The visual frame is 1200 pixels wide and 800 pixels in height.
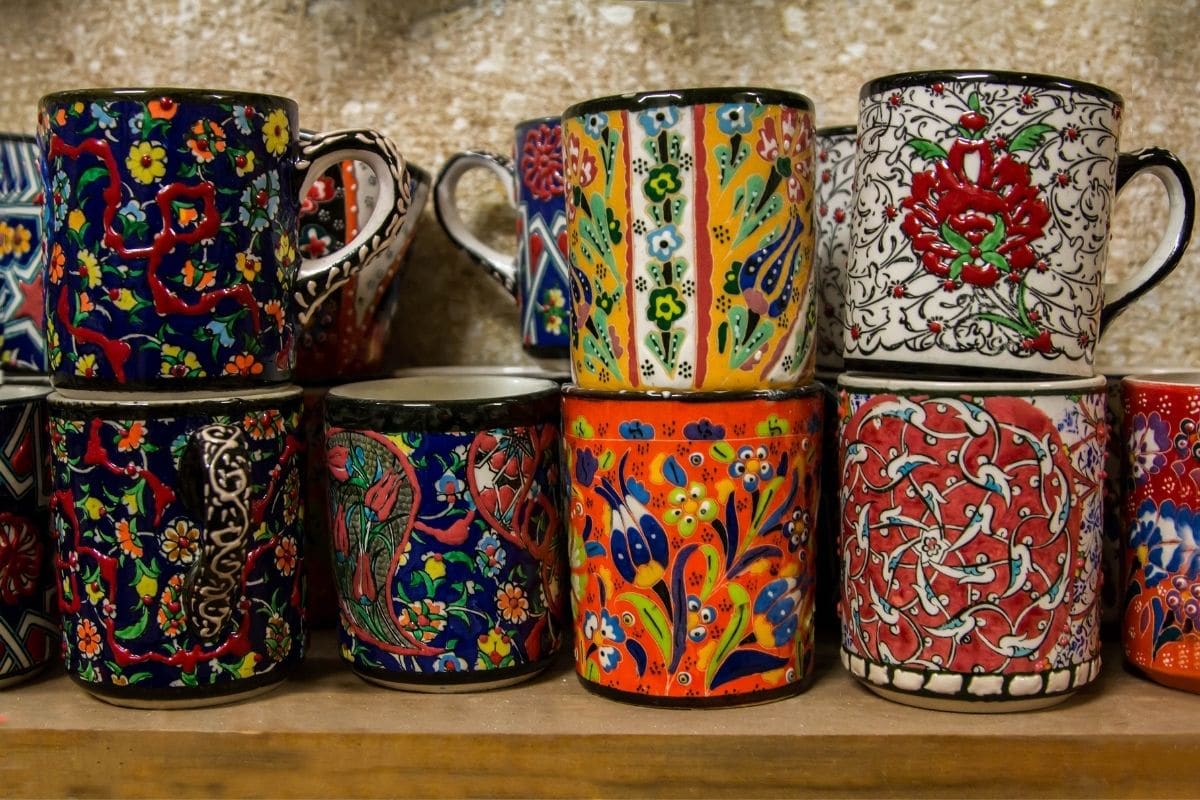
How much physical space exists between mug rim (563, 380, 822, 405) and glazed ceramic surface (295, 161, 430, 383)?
247mm

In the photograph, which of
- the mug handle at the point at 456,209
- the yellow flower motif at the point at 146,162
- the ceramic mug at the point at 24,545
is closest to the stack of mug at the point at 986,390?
the mug handle at the point at 456,209

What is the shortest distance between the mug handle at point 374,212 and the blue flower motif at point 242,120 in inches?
2.0

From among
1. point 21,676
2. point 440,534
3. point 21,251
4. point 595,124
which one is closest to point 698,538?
point 440,534

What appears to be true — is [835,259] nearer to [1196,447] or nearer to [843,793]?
[1196,447]

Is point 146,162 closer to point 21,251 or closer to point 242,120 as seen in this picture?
point 242,120

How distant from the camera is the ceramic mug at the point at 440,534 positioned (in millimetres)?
791

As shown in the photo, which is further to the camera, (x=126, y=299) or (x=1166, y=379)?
(x=1166, y=379)

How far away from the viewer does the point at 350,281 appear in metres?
0.94

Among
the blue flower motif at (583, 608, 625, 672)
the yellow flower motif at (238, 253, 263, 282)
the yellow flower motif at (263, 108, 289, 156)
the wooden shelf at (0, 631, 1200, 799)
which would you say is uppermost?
the yellow flower motif at (263, 108, 289, 156)

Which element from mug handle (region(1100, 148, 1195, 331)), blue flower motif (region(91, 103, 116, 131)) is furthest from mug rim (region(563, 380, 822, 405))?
blue flower motif (region(91, 103, 116, 131))

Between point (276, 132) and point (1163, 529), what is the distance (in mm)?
654

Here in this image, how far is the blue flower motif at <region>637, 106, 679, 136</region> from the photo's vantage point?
2.43 feet

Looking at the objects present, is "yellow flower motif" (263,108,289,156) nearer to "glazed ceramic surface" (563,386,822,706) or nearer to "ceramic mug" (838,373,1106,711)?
"glazed ceramic surface" (563,386,822,706)

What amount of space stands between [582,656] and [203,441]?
30 centimetres
